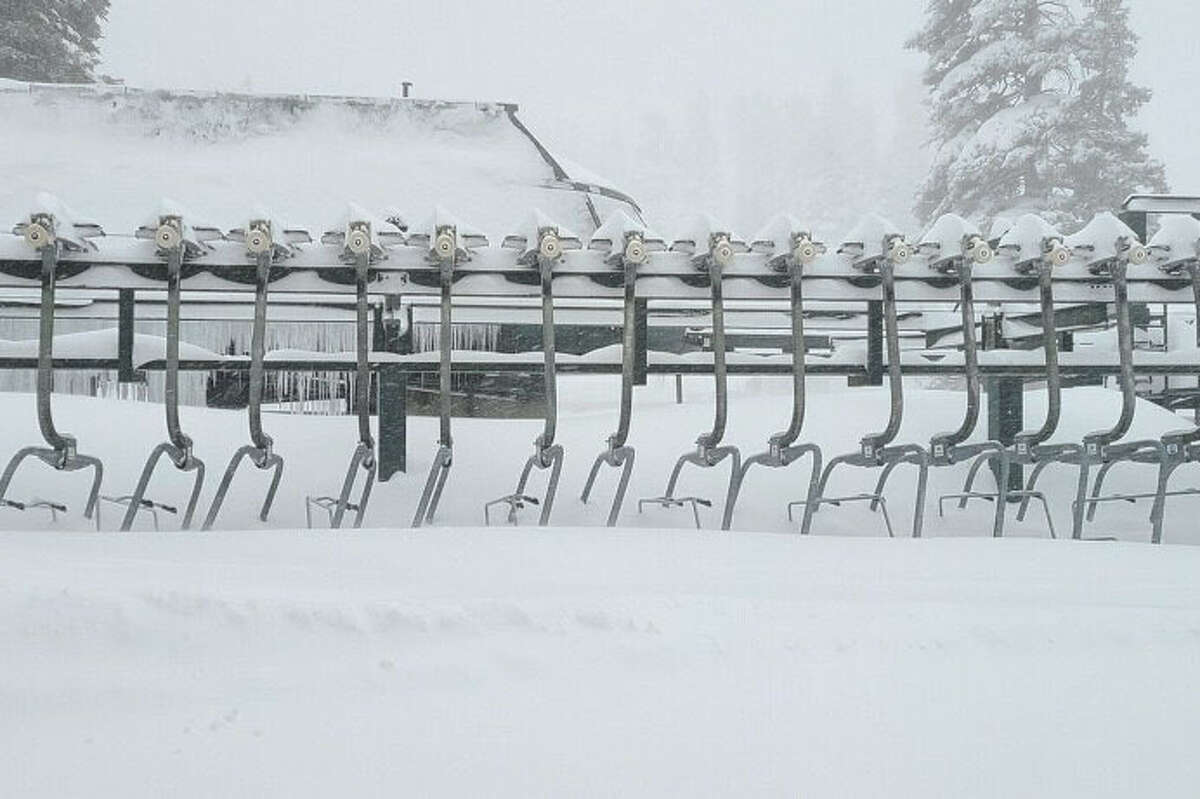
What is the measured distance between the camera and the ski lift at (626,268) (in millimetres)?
1609

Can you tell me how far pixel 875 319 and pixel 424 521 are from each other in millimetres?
1047

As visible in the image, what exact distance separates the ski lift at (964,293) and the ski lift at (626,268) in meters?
0.55

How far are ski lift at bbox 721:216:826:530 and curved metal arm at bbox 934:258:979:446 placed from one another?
0.26 m

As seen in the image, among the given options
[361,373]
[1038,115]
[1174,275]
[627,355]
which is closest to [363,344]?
[361,373]

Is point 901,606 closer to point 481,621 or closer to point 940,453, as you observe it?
Answer: point 481,621

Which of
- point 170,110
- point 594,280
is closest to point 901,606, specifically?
point 594,280

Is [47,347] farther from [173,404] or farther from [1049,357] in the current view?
[1049,357]

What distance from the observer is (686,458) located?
1.70m

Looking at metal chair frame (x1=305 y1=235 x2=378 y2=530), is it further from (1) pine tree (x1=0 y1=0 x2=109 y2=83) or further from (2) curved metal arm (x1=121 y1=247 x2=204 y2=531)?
(1) pine tree (x1=0 y1=0 x2=109 y2=83)

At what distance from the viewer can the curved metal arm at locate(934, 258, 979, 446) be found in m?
1.68

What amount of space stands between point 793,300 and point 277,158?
3289 millimetres

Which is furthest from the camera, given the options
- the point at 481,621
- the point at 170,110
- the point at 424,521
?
the point at 170,110

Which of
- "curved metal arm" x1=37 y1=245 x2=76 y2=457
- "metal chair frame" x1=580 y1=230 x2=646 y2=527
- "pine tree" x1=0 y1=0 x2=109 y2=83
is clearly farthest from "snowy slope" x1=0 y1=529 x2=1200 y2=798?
"pine tree" x1=0 y1=0 x2=109 y2=83

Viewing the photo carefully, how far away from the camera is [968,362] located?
1743mm
